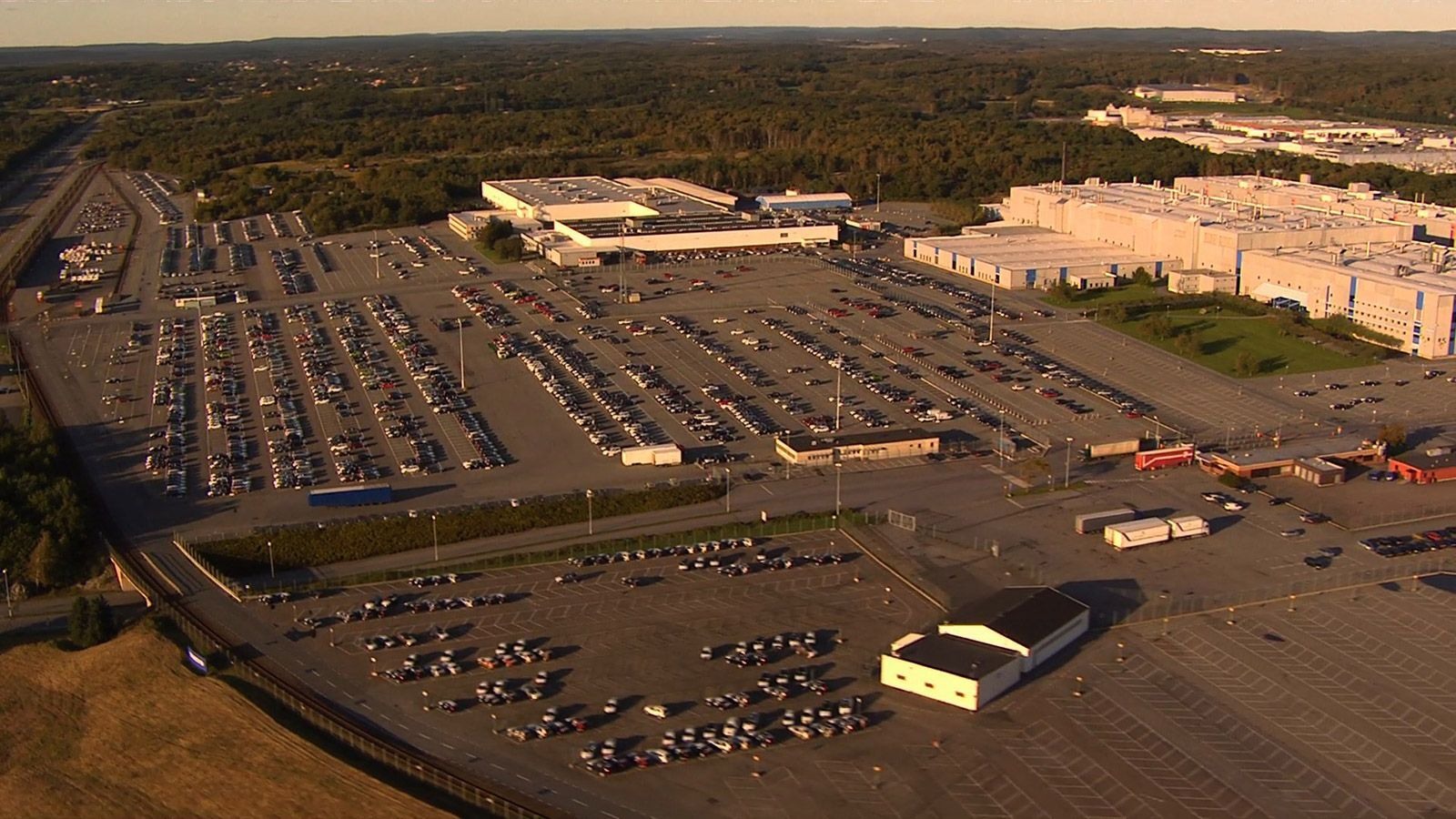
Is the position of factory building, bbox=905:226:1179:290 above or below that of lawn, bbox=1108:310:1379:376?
above

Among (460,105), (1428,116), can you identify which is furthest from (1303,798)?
(460,105)

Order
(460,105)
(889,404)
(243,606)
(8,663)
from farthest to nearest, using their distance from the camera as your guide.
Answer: (460,105), (889,404), (243,606), (8,663)

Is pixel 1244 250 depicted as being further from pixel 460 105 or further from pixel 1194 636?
pixel 460 105

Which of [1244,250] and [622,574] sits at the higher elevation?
[1244,250]

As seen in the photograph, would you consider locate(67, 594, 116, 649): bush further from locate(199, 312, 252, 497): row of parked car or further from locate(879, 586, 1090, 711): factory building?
A: locate(879, 586, 1090, 711): factory building

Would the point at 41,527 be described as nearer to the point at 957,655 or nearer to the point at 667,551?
the point at 667,551

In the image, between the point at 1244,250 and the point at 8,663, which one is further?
the point at 1244,250

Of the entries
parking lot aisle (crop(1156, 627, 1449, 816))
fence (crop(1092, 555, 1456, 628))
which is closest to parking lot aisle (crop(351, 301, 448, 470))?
fence (crop(1092, 555, 1456, 628))

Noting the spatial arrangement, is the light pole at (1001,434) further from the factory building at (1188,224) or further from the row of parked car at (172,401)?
the factory building at (1188,224)
